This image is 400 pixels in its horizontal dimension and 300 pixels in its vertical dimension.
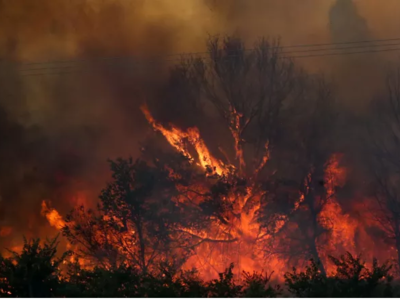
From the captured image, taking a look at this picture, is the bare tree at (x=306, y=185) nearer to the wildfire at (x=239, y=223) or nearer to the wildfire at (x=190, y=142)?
the wildfire at (x=239, y=223)

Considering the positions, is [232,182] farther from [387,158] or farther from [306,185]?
[387,158]

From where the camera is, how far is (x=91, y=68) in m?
10.4

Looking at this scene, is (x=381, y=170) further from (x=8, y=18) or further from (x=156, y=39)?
(x=8, y=18)

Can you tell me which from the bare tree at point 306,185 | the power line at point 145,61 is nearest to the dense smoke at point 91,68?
the power line at point 145,61

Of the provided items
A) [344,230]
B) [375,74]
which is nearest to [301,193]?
[344,230]

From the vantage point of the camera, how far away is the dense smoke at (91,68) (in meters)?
9.85

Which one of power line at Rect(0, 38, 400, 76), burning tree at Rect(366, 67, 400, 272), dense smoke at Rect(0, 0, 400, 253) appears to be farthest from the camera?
dense smoke at Rect(0, 0, 400, 253)

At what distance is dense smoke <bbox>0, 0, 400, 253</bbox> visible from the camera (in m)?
9.85

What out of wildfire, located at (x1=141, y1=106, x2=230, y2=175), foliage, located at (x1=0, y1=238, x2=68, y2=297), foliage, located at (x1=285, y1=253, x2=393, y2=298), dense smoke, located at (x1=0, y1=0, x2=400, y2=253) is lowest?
foliage, located at (x1=285, y1=253, x2=393, y2=298)

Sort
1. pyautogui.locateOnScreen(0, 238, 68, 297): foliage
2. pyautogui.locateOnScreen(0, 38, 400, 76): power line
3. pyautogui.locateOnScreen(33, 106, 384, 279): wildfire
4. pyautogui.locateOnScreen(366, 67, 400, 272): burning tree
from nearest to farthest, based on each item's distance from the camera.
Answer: pyautogui.locateOnScreen(0, 238, 68, 297): foliage
pyautogui.locateOnScreen(366, 67, 400, 272): burning tree
pyautogui.locateOnScreen(33, 106, 384, 279): wildfire
pyautogui.locateOnScreen(0, 38, 400, 76): power line

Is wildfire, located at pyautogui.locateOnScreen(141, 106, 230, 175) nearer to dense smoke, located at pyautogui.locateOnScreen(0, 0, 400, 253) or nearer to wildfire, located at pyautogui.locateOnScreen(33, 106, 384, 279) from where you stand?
wildfire, located at pyautogui.locateOnScreen(33, 106, 384, 279)

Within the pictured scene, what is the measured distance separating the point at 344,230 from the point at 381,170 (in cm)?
149

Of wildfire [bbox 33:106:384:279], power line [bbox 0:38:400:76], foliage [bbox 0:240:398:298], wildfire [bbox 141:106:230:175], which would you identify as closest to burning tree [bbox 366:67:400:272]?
wildfire [bbox 33:106:384:279]

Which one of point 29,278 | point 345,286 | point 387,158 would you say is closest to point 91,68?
point 29,278
